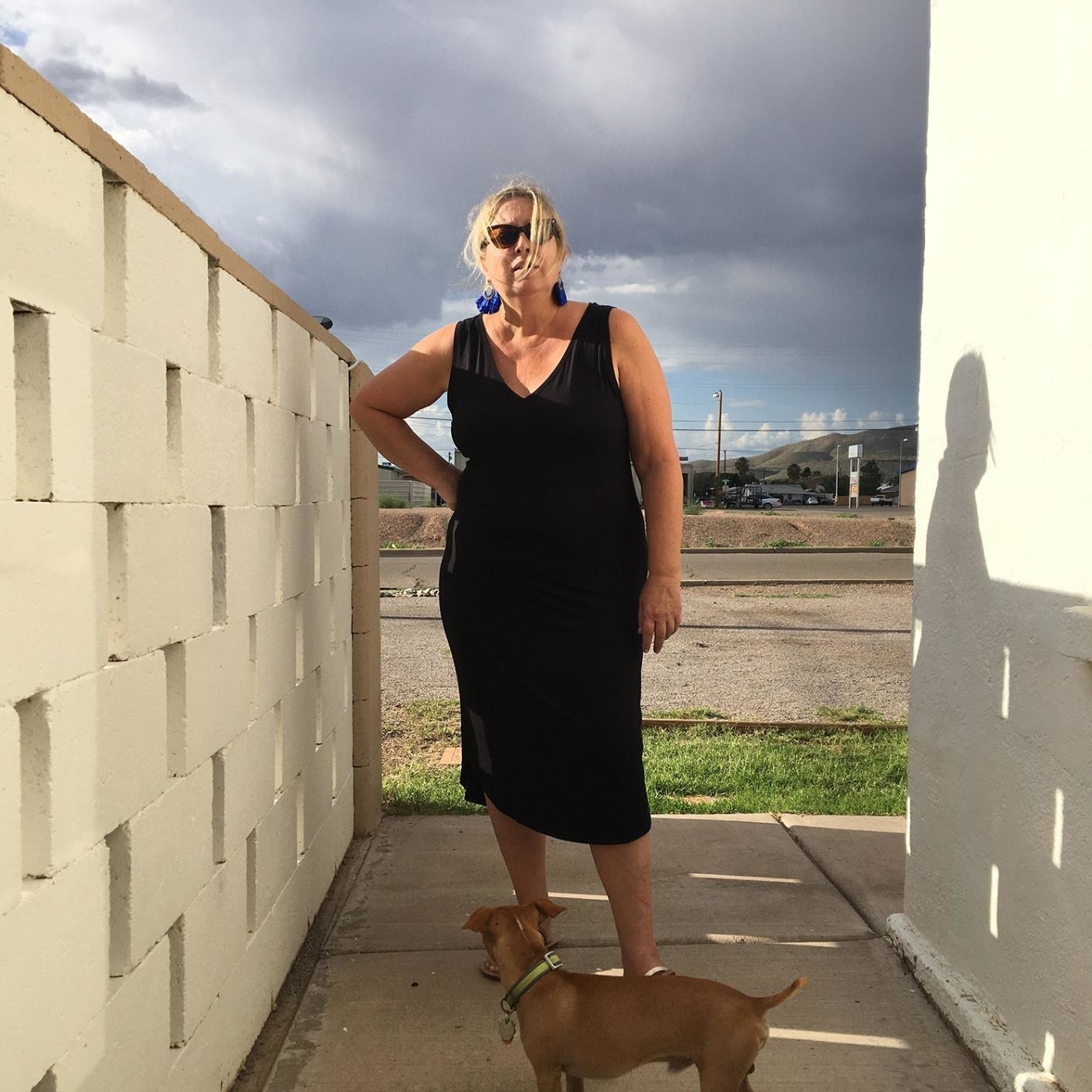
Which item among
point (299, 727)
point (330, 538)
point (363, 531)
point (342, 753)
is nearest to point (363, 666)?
point (342, 753)

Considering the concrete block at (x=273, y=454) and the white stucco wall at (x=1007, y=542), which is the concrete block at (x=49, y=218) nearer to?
the concrete block at (x=273, y=454)

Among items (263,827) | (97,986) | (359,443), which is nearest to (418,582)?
(359,443)

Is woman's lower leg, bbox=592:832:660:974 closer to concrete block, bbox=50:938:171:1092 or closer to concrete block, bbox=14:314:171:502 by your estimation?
concrete block, bbox=50:938:171:1092

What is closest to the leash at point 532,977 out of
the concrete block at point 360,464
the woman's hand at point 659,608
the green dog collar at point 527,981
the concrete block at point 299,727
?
the green dog collar at point 527,981

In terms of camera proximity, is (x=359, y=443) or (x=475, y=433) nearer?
(x=475, y=433)

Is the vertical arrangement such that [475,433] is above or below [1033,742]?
above

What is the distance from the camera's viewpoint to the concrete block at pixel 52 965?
125 centimetres

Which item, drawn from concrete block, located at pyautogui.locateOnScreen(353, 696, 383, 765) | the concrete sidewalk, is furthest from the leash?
concrete block, located at pyautogui.locateOnScreen(353, 696, 383, 765)

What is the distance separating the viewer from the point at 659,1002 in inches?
77.5

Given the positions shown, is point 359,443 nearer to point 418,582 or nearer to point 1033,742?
point 1033,742

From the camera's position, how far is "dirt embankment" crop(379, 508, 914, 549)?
23.8 metres

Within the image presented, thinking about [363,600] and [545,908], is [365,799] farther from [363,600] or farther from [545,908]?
[545,908]

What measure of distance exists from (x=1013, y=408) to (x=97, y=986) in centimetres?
207

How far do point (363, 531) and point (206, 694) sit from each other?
1.84 m
